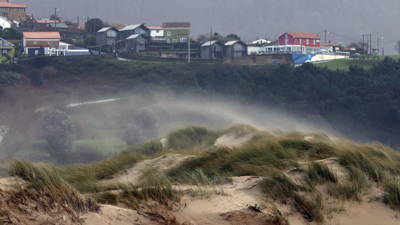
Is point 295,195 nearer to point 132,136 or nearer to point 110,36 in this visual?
point 132,136

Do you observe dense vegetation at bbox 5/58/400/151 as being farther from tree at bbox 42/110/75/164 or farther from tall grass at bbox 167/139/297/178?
tall grass at bbox 167/139/297/178

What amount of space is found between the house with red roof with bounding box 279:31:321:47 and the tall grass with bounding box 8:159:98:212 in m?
99.7

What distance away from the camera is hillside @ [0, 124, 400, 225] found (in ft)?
17.9

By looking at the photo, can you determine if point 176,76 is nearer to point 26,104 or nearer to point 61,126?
point 26,104

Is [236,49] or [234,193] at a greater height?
[236,49]

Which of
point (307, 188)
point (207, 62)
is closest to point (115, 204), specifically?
point (307, 188)

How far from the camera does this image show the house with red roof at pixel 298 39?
331 ft

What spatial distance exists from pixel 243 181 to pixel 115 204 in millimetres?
2464

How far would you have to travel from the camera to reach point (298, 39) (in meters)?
101

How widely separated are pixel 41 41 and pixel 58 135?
6353 cm

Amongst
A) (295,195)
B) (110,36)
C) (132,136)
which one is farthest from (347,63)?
(295,195)

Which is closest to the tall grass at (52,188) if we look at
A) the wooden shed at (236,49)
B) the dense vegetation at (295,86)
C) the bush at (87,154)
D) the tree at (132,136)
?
the bush at (87,154)

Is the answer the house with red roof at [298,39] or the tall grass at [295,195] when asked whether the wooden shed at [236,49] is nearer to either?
the house with red roof at [298,39]

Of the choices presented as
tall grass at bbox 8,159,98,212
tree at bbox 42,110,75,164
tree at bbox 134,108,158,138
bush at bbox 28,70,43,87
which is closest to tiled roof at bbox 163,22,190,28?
bush at bbox 28,70,43,87
